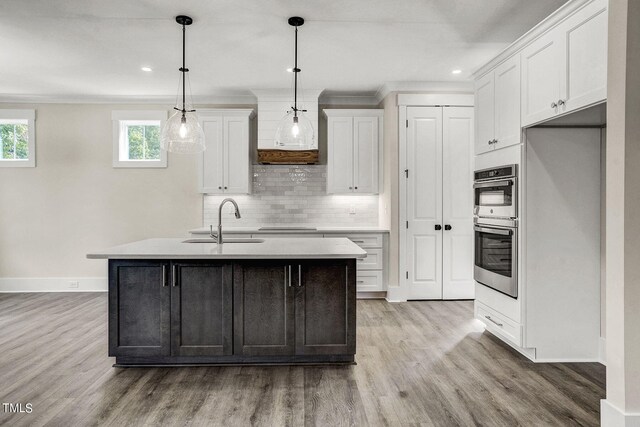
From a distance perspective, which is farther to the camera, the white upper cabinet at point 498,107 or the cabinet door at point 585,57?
the white upper cabinet at point 498,107

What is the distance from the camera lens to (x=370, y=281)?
5234 millimetres

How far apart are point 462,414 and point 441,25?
10.0 ft

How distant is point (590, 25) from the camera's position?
7.95 ft

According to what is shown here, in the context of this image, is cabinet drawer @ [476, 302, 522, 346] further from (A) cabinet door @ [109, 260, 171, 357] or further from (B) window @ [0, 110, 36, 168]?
(B) window @ [0, 110, 36, 168]

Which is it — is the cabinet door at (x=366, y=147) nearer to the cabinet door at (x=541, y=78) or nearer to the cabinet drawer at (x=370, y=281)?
the cabinet drawer at (x=370, y=281)

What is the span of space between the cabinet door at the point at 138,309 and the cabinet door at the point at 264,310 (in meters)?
0.54

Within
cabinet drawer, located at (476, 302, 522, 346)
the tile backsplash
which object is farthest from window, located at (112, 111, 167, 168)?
cabinet drawer, located at (476, 302, 522, 346)

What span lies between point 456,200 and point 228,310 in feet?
11.1

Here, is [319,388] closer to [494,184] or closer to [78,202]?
[494,184]

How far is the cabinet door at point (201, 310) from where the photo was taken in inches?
117

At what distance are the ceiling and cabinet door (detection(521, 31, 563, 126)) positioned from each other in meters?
Answer: 0.46

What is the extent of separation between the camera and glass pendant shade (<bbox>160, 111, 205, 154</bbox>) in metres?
3.24

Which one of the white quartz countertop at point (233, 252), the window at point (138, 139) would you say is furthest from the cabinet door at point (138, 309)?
the window at point (138, 139)

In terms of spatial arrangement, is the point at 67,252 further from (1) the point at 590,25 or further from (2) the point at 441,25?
(1) the point at 590,25
